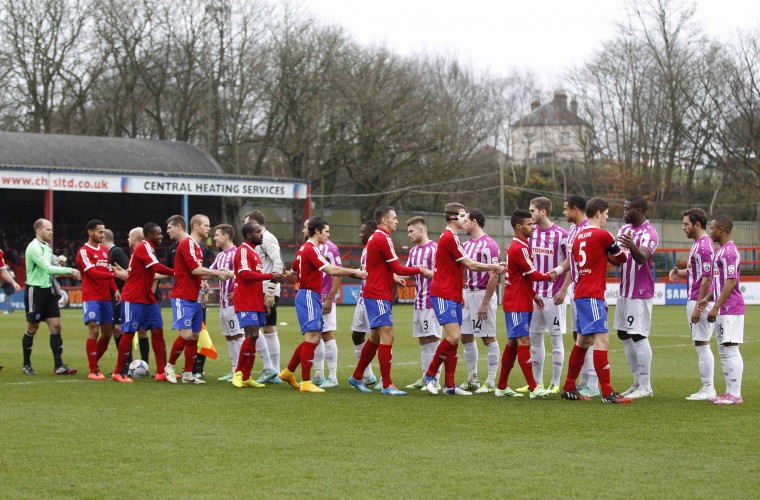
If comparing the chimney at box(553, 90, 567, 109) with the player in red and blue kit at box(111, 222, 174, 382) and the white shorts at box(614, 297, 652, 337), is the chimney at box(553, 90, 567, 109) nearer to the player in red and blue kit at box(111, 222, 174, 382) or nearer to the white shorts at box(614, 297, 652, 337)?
the player in red and blue kit at box(111, 222, 174, 382)

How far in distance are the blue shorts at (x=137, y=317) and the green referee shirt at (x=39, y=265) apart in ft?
4.62

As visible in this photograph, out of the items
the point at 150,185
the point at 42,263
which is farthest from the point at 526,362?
the point at 150,185

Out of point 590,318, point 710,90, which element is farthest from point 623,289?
point 710,90

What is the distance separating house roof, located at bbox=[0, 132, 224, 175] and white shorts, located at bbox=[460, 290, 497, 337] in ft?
102

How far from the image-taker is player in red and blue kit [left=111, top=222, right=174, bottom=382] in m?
13.4

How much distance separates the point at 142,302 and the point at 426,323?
3798 mm

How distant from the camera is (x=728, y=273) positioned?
432 inches

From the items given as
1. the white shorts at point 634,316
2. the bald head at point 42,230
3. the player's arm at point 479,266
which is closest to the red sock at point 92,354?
the bald head at point 42,230

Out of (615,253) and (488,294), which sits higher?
(615,253)

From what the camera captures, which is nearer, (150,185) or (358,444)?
(358,444)

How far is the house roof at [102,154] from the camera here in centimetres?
4256

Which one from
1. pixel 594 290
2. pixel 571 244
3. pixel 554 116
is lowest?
pixel 594 290

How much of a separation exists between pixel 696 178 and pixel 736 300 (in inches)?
1957

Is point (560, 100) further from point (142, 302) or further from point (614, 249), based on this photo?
point (614, 249)
